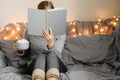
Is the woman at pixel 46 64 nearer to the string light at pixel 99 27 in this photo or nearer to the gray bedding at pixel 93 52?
the gray bedding at pixel 93 52

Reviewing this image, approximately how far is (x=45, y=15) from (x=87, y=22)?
2.08ft

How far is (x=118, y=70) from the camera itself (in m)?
1.56

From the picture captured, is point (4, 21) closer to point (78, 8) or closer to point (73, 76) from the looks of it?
point (78, 8)

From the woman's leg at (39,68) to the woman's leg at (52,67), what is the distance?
0.03m

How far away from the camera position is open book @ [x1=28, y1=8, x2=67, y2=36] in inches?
58.9

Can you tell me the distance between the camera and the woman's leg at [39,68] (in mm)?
1253

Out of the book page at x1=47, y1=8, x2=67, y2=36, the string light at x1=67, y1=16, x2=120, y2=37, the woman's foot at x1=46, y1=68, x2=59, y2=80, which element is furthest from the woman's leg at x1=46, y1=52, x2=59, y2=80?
the string light at x1=67, y1=16, x2=120, y2=37

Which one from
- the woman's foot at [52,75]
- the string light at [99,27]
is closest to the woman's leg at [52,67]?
the woman's foot at [52,75]

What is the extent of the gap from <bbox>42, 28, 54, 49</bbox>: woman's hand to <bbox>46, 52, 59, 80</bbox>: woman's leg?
7 cm

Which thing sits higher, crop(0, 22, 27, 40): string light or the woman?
crop(0, 22, 27, 40): string light

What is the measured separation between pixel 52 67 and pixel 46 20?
360mm

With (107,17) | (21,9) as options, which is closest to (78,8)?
(107,17)

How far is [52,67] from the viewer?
1.36 m

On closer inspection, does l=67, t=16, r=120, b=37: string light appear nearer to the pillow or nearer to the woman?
the pillow
